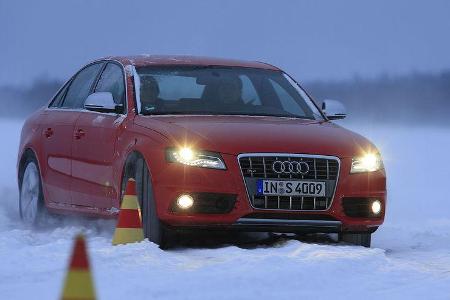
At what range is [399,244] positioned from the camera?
9.45 meters

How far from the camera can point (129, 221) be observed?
7.78 m

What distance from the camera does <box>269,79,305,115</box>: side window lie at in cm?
925

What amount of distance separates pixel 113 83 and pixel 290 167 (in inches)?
89.4

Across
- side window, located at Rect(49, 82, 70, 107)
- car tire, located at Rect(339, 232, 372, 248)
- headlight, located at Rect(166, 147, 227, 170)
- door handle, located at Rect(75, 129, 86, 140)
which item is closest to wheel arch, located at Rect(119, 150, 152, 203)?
headlight, located at Rect(166, 147, 227, 170)

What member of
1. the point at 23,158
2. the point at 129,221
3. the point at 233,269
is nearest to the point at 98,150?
the point at 129,221

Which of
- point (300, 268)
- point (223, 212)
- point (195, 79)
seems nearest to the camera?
point (300, 268)

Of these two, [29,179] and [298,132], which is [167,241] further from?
[29,179]

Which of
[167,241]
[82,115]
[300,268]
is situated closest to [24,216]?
[82,115]

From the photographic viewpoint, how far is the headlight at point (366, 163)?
26.4 ft

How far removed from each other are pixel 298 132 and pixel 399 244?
6.02 feet

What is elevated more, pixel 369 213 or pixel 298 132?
pixel 298 132

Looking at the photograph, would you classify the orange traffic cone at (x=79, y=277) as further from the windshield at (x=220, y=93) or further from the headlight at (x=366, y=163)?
the windshield at (x=220, y=93)

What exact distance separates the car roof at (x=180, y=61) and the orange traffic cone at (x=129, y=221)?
66.0 inches

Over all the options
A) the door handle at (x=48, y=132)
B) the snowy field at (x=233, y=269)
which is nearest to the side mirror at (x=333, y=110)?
the snowy field at (x=233, y=269)
